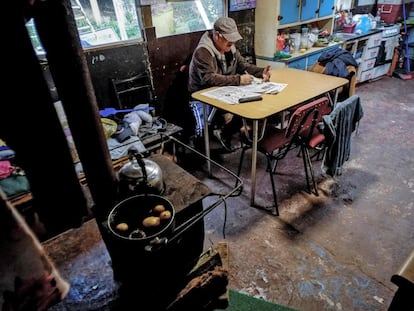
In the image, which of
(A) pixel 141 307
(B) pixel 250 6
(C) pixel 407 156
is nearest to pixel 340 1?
(B) pixel 250 6

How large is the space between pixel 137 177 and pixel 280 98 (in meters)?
1.56

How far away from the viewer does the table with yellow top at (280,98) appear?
213 cm

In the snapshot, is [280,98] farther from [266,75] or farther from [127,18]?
[127,18]

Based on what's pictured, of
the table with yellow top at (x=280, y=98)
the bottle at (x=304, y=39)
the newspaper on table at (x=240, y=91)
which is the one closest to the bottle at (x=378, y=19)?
the bottle at (x=304, y=39)

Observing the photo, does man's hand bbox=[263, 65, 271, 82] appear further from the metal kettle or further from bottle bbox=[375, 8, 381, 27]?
bottle bbox=[375, 8, 381, 27]

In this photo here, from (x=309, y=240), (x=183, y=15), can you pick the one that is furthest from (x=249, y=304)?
(x=183, y=15)

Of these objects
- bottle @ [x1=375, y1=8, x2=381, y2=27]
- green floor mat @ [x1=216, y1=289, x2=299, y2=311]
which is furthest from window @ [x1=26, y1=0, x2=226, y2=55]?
bottle @ [x1=375, y1=8, x2=381, y2=27]

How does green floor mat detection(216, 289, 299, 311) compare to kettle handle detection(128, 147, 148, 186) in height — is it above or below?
below

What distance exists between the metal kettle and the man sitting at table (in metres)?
1.63

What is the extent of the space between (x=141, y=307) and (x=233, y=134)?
8.15ft

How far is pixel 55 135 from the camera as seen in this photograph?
62cm

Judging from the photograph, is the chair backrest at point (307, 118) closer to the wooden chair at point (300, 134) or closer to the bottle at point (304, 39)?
the wooden chair at point (300, 134)

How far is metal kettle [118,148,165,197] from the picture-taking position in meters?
1.22

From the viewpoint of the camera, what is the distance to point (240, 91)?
101 inches
